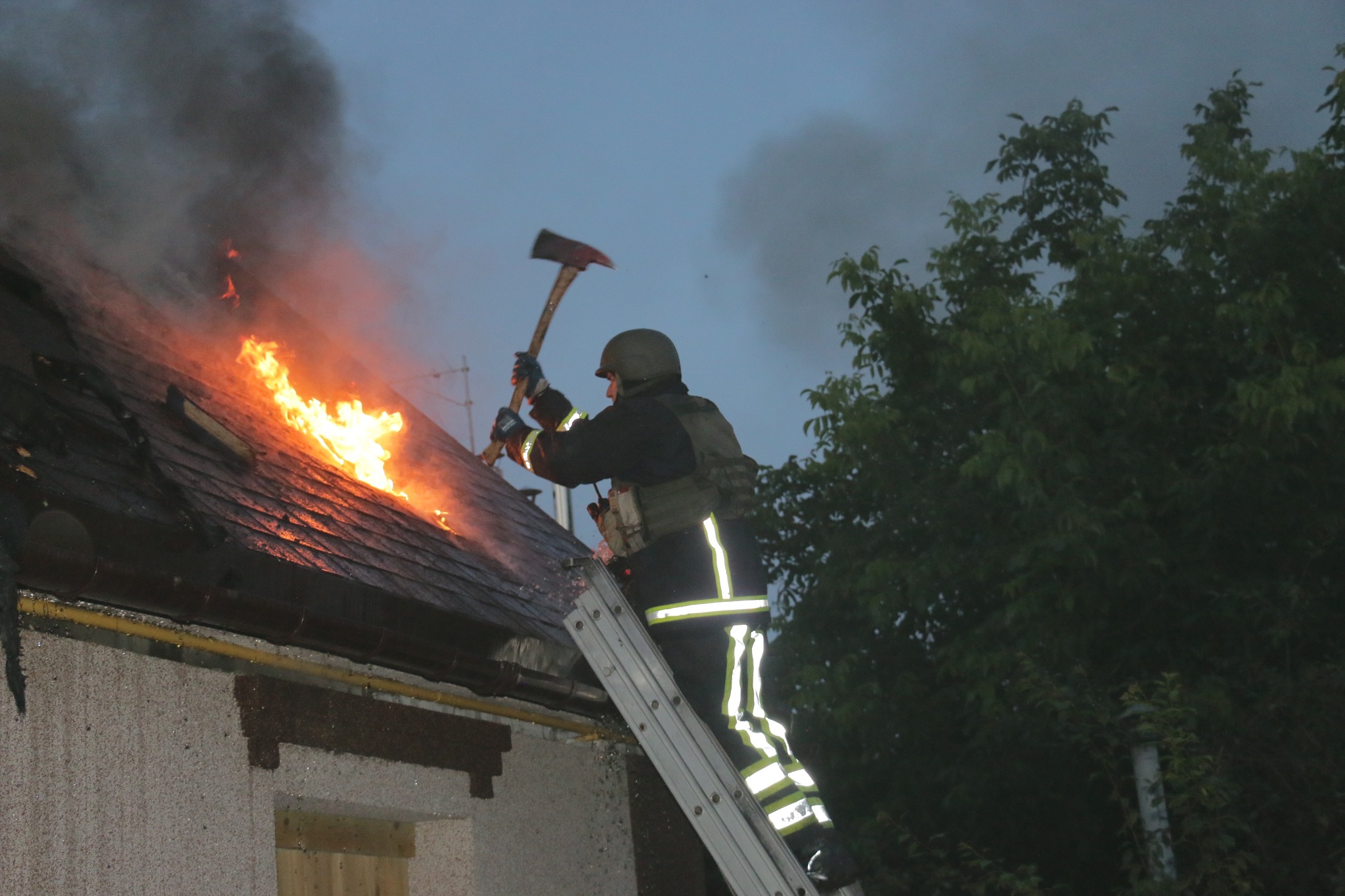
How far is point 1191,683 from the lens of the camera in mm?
11117

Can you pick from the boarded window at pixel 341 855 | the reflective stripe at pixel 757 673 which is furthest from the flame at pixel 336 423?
the reflective stripe at pixel 757 673

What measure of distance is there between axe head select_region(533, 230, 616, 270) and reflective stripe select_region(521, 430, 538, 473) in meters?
1.16

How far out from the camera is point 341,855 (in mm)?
4883

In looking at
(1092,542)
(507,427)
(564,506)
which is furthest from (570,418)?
(564,506)

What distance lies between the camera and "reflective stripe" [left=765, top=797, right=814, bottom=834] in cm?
421

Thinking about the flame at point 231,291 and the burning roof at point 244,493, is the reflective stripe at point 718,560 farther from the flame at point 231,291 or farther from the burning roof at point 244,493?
the flame at point 231,291

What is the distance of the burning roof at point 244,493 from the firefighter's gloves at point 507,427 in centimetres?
58

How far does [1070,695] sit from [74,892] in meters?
6.44

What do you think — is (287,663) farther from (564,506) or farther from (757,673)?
(564,506)

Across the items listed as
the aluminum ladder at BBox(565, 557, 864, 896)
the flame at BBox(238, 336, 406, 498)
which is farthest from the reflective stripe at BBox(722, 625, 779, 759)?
the flame at BBox(238, 336, 406, 498)

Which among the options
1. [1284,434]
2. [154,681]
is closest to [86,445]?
[154,681]

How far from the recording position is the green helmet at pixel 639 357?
16.6ft

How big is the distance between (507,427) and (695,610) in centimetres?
106

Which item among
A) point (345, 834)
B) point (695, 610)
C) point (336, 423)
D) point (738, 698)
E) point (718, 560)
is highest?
point (336, 423)
